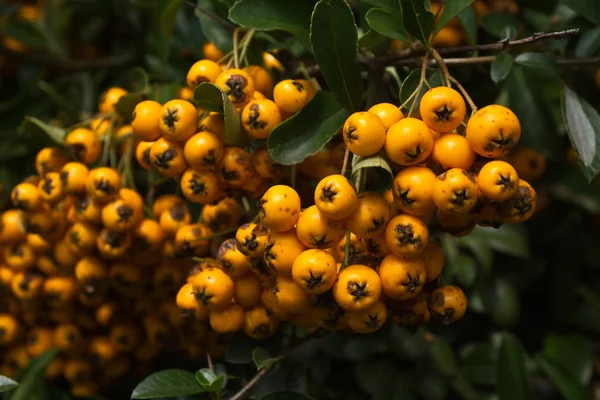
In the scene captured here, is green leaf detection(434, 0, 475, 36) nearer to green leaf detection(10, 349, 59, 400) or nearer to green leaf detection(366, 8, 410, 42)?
green leaf detection(366, 8, 410, 42)

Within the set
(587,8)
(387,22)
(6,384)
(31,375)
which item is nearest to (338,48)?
(387,22)

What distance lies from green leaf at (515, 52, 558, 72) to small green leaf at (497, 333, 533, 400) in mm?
747

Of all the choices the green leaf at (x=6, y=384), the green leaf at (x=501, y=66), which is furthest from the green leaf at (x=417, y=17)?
the green leaf at (x=6, y=384)

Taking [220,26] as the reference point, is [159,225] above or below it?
below

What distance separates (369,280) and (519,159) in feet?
2.46

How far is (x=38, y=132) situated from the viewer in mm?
1549

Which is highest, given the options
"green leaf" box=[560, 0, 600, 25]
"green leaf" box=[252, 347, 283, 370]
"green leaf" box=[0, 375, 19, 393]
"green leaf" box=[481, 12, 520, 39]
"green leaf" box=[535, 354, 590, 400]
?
"green leaf" box=[560, 0, 600, 25]

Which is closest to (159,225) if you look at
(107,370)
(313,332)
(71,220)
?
(71,220)

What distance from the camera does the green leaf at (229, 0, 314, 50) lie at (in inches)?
51.6

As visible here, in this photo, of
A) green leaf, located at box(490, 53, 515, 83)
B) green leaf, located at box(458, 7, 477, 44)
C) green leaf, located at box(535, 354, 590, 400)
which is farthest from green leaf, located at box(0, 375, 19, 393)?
green leaf, located at box(535, 354, 590, 400)

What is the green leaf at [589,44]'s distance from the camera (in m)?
1.62

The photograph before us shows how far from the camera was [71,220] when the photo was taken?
1518 mm

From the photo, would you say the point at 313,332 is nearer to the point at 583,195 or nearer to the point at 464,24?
the point at 464,24

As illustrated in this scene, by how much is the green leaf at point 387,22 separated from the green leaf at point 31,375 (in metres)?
1.11
